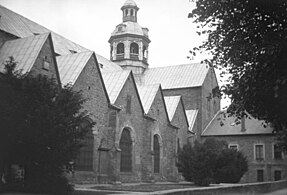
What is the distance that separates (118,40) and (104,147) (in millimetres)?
27387

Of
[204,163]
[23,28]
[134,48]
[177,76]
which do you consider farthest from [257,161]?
[23,28]

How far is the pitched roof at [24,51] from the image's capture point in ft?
67.3

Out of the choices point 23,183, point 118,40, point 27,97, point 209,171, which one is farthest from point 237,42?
point 118,40

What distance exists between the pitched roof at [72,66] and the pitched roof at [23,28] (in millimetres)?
4492

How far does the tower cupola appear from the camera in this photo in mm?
52406

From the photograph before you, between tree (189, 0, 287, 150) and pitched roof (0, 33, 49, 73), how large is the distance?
10.6 metres

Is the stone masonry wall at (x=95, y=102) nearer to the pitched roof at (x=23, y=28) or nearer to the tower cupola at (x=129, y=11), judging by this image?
the pitched roof at (x=23, y=28)

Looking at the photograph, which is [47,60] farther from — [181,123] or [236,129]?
[236,129]

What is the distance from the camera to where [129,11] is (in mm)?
52688

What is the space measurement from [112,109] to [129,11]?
28786 millimetres

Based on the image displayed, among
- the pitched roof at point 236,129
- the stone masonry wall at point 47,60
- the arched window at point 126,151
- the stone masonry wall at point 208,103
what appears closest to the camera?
the stone masonry wall at point 47,60

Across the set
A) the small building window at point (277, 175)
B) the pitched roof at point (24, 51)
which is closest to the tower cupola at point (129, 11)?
the small building window at point (277, 175)

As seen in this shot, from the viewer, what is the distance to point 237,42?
12586mm

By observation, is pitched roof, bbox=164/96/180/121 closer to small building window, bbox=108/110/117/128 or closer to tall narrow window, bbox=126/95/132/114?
tall narrow window, bbox=126/95/132/114
